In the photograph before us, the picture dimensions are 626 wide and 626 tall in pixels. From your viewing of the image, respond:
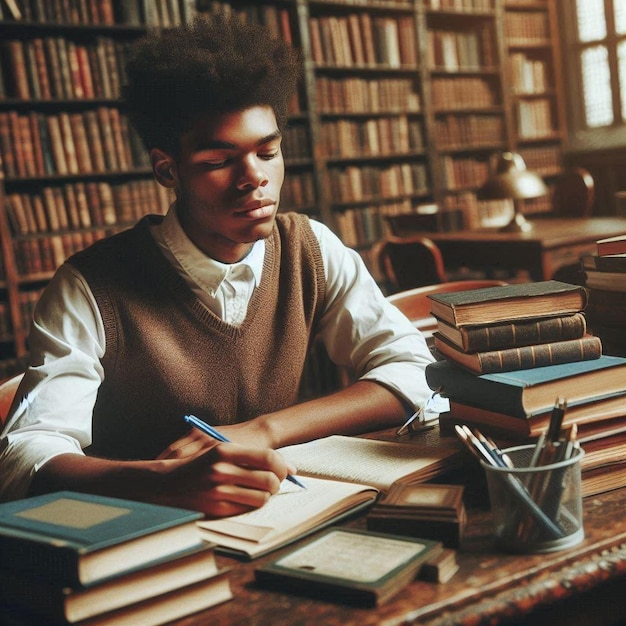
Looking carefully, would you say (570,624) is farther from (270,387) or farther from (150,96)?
(150,96)

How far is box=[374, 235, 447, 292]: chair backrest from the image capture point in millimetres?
3643

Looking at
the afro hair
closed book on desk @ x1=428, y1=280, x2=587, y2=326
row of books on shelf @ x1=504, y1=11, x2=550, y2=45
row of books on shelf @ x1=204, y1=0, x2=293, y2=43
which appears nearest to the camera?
closed book on desk @ x1=428, y1=280, x2=587, y2=326

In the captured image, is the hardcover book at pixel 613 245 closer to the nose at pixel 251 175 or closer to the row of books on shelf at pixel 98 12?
the nose at pixel 251 175

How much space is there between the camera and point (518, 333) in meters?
1.03

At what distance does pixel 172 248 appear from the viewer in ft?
4.93

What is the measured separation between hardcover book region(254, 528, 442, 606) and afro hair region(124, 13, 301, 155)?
2.74ft

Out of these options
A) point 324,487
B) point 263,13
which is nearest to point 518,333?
point 324,487

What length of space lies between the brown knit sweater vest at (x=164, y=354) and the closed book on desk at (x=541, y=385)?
1.78 ft

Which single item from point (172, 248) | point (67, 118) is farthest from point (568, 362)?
point (67, 118)

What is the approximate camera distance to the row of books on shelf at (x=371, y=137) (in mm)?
5230

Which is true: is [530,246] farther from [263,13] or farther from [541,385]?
[541,385]

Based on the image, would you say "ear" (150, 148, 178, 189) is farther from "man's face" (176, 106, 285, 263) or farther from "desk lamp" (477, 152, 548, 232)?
"desk lamp" (477, 152, 548, 232)

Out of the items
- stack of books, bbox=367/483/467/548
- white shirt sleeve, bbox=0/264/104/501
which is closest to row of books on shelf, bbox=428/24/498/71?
white shirt sleeve, bbox=0/264/104/501

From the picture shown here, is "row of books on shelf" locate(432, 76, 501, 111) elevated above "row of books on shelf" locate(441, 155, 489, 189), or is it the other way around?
"row of books on shelf" locate(432, 76, 501, 111)
